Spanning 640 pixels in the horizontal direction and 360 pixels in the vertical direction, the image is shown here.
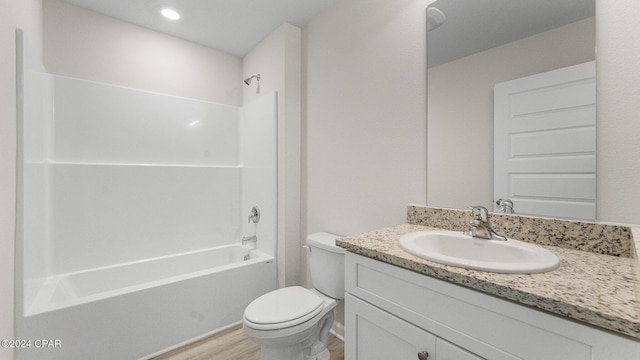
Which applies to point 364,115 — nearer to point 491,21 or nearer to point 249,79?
point 491,21

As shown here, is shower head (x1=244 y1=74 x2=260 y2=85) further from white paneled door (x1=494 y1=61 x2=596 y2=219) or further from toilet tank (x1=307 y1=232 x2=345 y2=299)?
white paneled door (x1=494 y1=61 x2=596 y2=219)

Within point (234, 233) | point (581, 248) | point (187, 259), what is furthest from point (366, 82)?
point (187, 259)

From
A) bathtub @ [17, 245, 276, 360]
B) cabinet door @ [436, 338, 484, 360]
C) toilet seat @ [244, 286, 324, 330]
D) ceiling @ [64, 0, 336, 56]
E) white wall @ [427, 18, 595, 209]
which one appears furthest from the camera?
ceiling @ [64, 0, 336, 56]

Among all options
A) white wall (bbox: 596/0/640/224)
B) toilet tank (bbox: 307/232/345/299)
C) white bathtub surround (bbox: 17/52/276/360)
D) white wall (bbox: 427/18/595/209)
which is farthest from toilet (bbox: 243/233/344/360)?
white wall (bbox: 596/0/640/224)

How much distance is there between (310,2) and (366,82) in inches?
33.2

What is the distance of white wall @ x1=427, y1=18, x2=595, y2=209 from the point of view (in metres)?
1.08

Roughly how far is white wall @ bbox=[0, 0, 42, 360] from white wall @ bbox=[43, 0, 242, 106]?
2.50 ft

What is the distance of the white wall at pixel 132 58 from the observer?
1999 mm

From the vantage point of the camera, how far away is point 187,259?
8.18 ft

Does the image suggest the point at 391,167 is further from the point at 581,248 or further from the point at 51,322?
the point at 51,322

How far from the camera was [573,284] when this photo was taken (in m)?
0.66

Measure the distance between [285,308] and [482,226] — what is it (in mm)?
1105

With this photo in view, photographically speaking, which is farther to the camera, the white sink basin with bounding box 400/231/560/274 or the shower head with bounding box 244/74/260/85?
the shower head with bounding box 244/74/260/85

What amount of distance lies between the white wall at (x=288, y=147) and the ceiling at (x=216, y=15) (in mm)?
155
